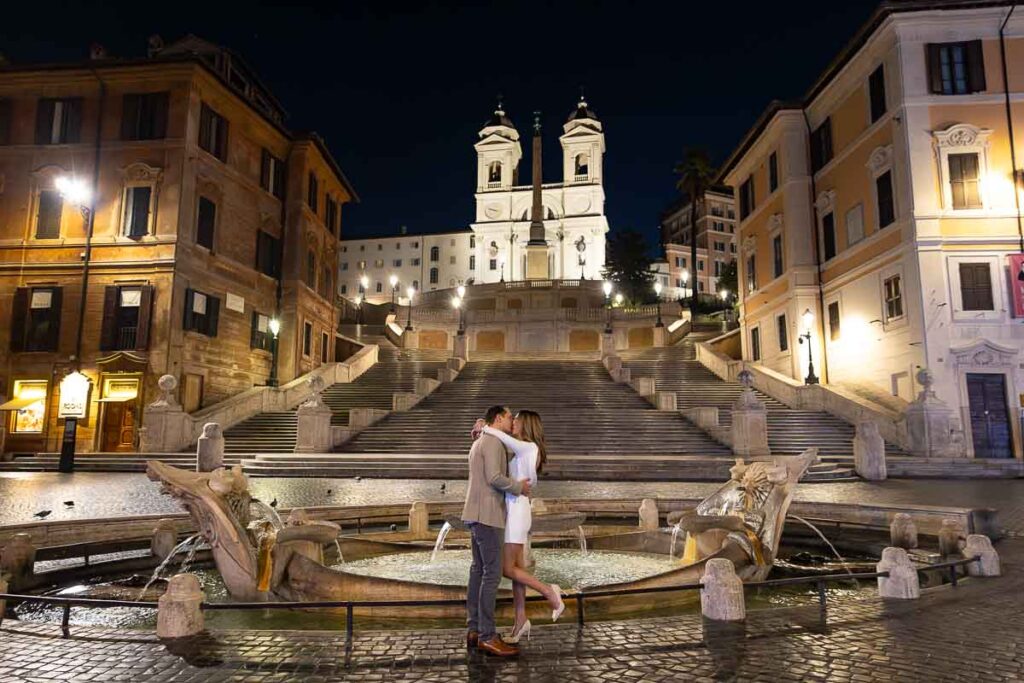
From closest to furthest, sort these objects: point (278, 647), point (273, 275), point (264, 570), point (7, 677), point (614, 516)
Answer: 1. point (7, 677)
2. point (278, 647)
3. point (264, 570)
4. point (614, 516)
5. point (273, 275)

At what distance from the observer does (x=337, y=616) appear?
6043 mm

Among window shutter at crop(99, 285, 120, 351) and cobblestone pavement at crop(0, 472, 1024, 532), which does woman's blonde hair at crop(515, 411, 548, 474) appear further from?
window shutter at crop(99, 285, 120, 351)

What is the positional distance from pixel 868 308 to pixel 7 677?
27.9 m

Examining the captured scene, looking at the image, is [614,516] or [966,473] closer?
[614,516]

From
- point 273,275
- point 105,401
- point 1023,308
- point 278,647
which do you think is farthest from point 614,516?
point 273,275

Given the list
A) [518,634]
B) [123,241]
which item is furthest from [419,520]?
[123,241]

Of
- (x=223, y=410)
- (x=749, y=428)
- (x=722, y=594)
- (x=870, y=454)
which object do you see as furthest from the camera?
(x=223, y=410)

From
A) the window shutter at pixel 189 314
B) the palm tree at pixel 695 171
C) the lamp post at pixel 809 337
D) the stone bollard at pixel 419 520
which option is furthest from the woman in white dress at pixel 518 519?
the palm tree at pixel 695 171

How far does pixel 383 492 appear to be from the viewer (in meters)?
14.6

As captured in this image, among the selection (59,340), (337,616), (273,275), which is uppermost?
(273,275)

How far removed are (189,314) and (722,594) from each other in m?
25.6

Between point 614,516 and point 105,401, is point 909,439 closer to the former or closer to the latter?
point 614,516

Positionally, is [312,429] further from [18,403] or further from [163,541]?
[163,541]

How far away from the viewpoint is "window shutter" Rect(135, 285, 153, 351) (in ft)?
83.0
